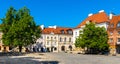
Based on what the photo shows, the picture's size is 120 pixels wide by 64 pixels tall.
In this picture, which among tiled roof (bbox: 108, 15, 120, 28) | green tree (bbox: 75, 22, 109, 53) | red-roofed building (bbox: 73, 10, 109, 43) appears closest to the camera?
green tree (bbox: 75, 22, 109, 53)

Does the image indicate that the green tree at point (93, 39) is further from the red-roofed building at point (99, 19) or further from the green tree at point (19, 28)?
the red-roofed building at point (99, 19)

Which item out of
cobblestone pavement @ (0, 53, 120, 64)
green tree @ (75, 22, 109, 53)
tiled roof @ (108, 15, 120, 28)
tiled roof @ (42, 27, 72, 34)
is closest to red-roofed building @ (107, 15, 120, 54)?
tiled roof @ (108, 15, 120, 28)

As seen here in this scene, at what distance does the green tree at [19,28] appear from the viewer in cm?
6856

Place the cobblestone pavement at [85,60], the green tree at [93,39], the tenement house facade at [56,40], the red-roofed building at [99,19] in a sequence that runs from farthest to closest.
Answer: the tenement house facade at [56,40] < the red-roofed building at [99,19] < the green tree at [93,39] < the cobblestone pavement at [85,60]

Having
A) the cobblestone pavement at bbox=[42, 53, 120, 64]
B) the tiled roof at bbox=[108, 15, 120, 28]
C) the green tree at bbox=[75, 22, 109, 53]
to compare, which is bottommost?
the cobblestone pavement at bbox=[42, 53, 120, 64]

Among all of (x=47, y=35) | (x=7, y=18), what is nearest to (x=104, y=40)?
(x=7, y=18)

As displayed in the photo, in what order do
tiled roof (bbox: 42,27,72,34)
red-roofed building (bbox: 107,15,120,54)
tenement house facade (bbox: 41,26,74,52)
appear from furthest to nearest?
tiled roof (bbox: 42,27,72,34) → tenement house facade (bbox: 41,26,74,52) → red-roofed building (bbox: 107,15,120,54)

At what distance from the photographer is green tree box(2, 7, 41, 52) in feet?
225

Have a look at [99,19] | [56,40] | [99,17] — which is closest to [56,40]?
[56,40]

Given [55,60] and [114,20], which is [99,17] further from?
[55,60]

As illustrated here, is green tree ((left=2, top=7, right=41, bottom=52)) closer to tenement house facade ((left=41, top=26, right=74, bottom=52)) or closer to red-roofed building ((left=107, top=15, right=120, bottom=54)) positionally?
red-roofed building ((left=107, top=15, right=120, bottom=54))

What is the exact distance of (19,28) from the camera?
67.9m

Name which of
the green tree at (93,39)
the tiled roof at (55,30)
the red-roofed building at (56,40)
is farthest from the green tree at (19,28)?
the tiled roof at (55,30)

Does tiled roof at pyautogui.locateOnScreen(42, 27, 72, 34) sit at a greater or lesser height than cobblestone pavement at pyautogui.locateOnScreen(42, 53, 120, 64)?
greater
